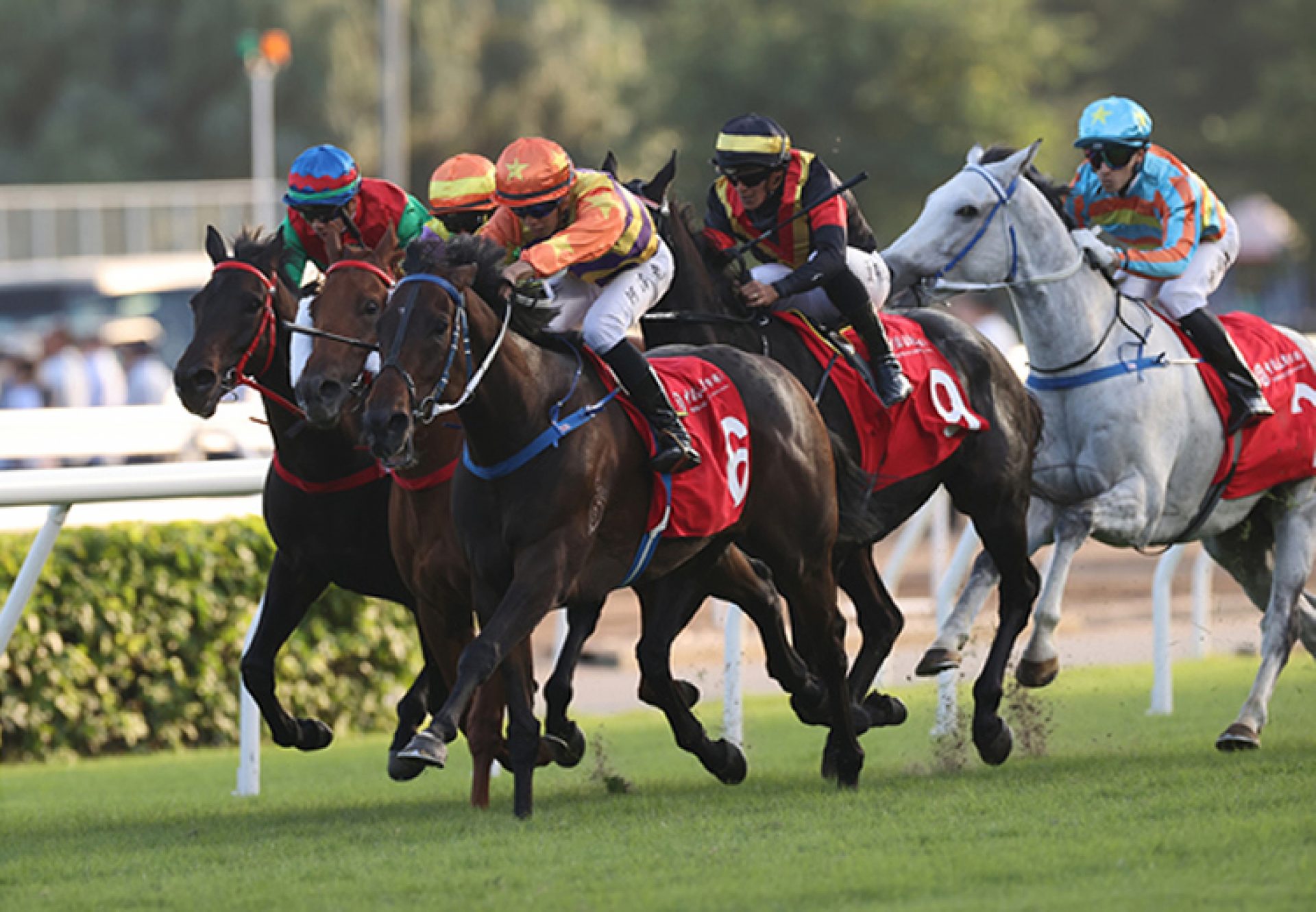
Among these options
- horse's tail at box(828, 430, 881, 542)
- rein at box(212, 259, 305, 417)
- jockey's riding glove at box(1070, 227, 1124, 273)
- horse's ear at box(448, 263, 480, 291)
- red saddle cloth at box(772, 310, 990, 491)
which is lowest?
horse's tail at box(828, 430, 881, 542)

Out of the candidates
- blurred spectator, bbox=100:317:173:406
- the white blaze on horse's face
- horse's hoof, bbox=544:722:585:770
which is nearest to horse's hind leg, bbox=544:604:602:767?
horse's hoof, bbox=544:722:585:770

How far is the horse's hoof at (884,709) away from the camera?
671 centimetres

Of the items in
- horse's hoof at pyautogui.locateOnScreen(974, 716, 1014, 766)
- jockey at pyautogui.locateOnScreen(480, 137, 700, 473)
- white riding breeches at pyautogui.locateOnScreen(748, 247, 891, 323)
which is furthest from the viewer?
white riding breeches at pyautogui.locateOnScreen(748, 247, 891, 323)

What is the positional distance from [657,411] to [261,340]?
1122 millimetres

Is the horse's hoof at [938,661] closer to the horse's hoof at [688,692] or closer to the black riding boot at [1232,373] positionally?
the horse's hoof at [688,692]

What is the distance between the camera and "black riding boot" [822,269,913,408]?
6469 millimetres

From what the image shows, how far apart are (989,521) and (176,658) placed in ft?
10.7

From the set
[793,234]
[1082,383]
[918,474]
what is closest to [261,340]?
[793,234]

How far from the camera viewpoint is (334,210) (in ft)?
20.1

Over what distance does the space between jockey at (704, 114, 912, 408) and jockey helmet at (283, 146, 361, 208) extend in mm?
1087

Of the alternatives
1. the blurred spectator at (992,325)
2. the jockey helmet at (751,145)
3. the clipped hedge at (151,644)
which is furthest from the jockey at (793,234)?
the blurred spectator at (992,325)

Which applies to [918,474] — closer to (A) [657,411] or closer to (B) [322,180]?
(A) [657,411]

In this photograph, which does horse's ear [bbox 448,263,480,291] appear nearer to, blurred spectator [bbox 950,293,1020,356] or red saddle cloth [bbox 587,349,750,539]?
red saddle cloth [bbox 587,349,750,539]

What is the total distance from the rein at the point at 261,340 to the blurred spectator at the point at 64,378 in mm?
8372
